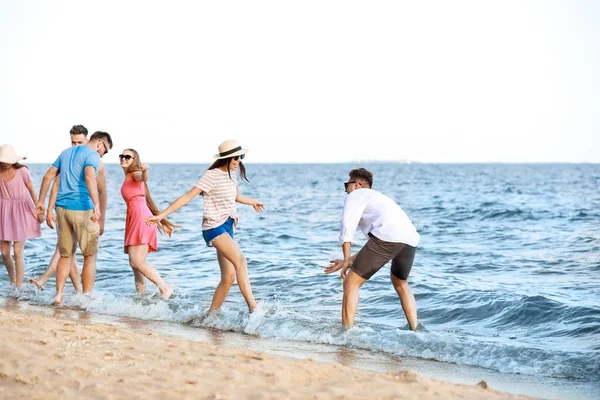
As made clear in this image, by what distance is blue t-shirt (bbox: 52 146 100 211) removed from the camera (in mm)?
7949

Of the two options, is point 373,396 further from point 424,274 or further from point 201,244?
point 201,244

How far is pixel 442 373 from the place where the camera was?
5.95 metres

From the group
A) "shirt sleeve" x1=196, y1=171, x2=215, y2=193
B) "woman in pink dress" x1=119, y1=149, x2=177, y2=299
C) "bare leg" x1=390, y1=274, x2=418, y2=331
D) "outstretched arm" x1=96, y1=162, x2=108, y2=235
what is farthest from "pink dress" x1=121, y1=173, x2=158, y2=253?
"bare leg" x1=390, y1=274, x2=418, y2=331

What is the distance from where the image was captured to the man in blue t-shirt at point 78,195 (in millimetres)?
7934

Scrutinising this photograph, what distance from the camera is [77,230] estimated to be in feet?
26.6

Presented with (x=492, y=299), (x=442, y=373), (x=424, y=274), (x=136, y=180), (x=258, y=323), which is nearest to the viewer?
(x=442, y=373)

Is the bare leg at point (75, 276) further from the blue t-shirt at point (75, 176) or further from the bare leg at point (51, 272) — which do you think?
the blue t-shirt at point (75, 176)

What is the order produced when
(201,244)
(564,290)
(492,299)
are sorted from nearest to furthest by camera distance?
(492,299) < (564,290) < (201,244)

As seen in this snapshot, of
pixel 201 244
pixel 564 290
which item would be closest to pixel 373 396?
pixel 564 290

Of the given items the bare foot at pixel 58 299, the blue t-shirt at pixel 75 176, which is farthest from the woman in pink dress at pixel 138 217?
the bare foot at pixel 58 299

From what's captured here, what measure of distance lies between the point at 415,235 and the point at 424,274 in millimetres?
4850

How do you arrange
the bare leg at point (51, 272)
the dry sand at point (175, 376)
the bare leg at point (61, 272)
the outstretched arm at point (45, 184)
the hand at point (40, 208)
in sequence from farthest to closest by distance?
the bare leg at point (51, 272), the bare leg at point (61, 272), the hand at point (40, 208), the outstretched arm at point (45, 184), the dry sand at point (175, 376)

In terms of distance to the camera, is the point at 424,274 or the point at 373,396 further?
the point at 424,274

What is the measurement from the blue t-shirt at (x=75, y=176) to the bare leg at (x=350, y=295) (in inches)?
122
